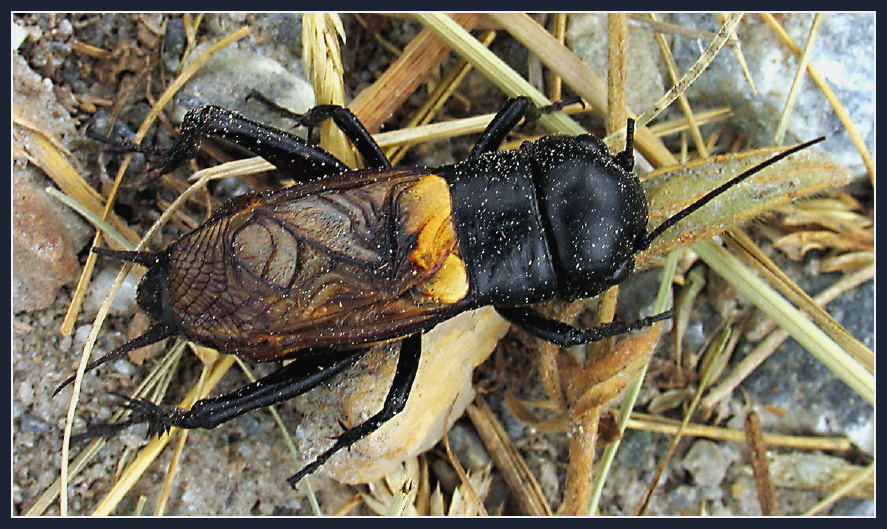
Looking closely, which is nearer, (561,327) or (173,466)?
(561,327)

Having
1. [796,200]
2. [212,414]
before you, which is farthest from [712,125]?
[212,414]

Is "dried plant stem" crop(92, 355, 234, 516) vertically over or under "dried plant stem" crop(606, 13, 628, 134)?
under

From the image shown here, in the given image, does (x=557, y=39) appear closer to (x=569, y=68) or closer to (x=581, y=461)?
(x=569, y=68)

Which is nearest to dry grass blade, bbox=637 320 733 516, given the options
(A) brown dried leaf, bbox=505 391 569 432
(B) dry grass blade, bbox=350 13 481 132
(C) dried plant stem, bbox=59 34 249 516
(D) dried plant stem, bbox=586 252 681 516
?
(D) dried plant stem, bbox=586 252 681 516

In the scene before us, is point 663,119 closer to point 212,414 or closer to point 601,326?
point 601,326

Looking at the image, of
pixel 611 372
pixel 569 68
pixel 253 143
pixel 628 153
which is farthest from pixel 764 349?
pixel 253 143

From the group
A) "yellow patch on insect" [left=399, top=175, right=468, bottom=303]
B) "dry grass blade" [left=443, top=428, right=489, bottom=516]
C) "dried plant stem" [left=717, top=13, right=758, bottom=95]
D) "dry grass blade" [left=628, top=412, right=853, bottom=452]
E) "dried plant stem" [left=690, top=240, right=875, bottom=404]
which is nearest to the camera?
"yellow patch on insect" [left=399, top=175, right=468, bottom=303]

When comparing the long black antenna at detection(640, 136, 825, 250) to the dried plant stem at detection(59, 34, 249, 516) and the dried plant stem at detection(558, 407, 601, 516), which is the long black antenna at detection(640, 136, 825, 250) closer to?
the dried plant stem at detection(558, 407, 601, 516)
